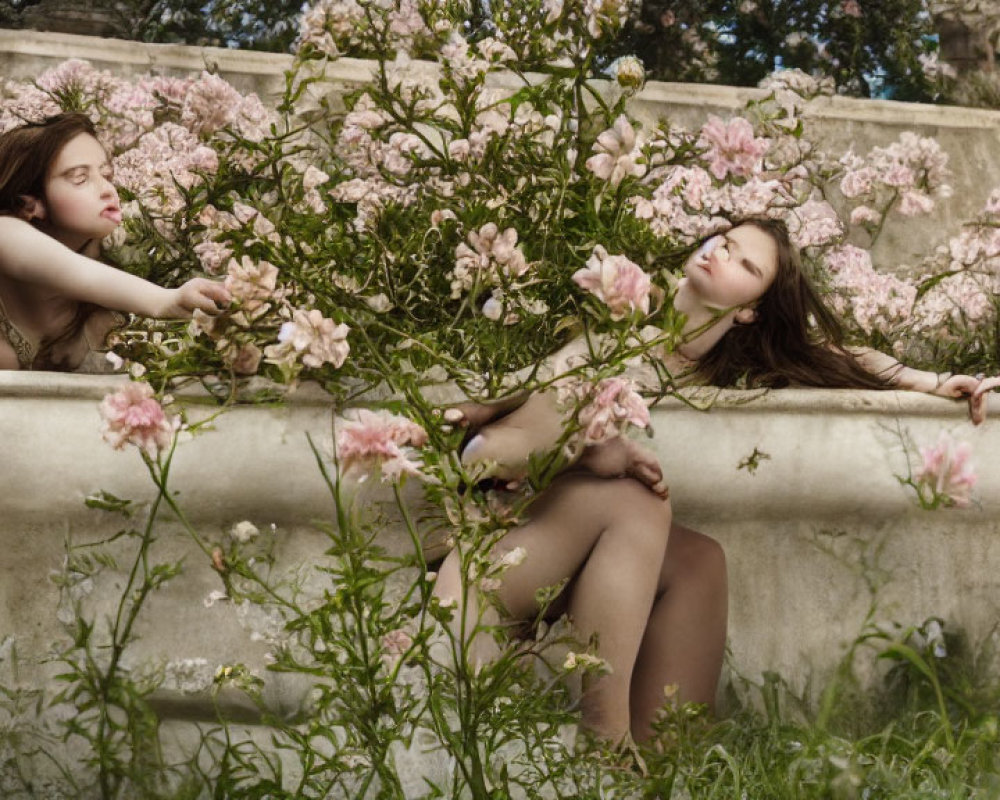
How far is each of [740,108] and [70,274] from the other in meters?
1.96

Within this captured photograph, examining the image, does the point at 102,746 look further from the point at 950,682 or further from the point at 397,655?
the point at 950,682

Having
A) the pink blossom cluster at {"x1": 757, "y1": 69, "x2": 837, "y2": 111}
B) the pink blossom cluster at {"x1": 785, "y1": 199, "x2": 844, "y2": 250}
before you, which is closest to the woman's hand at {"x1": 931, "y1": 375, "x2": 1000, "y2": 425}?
the pink blossom cluster at {"x1": 785, "y1": 199, "x2": 844, "y2": 250}

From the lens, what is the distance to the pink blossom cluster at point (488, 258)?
2.08 m

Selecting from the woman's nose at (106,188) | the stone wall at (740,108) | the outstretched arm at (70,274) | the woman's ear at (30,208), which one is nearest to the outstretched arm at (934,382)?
the stone wall at (740,108)

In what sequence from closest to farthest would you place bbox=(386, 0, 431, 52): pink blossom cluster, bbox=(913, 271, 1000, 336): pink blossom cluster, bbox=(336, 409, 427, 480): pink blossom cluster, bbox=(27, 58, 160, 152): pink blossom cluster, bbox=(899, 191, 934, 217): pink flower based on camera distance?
bbox=(336, 409, 427, 480): pink blossom cluster, bbox=(386, 0, 431, 52): pink blossom cluster, bbox=(27, 58, 160, 152): pink blossom cluster, bbox=(913, 271, 1000, 336): pink blossom cluster, bbox=(899, 191, 934, 217): pink flower

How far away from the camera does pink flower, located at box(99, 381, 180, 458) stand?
6.22 ft

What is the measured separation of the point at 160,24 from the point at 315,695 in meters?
3.42

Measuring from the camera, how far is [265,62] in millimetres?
3439

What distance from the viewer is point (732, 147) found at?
8.60 feet

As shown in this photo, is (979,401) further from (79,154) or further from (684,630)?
(79,154)

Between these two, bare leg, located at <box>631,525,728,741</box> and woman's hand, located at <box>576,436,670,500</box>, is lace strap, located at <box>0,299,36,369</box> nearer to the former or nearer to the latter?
woman's hand, located at <box>576,436,670,500</box>

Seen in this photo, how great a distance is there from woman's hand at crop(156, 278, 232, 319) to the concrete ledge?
0.17 metres

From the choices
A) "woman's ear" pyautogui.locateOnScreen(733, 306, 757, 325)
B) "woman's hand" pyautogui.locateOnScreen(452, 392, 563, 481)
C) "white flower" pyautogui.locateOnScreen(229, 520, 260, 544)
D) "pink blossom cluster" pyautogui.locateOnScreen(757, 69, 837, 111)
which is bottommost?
"white flower" pyautogui.locateOnScreen(229, 520, 260, 544)

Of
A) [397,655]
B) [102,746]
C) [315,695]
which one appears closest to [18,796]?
[102,746]
